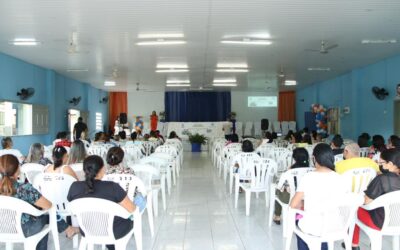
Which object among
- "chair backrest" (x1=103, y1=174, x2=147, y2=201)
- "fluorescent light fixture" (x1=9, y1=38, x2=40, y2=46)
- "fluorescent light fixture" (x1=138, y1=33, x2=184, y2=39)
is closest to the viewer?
"chair backrest" (x1=103, y1=174, x2=147, y2=201)

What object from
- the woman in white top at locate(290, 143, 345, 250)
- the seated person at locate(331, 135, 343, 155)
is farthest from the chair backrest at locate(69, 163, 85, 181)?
the seated person at locate(331, 135, 343, 155)

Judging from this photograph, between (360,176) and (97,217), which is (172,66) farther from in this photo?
(97,217)

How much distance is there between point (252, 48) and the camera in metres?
9.05

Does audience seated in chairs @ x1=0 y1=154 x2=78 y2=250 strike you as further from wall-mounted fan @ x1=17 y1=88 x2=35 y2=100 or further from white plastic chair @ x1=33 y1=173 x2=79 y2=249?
wall-mounted fan @ x1=17 y1=88 x2=35 y2=100

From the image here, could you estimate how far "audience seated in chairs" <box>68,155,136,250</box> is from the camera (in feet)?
9.24

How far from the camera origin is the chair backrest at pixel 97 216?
2.72 metres

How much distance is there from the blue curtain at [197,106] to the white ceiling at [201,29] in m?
9.76

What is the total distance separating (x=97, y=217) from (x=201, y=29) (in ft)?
17.1

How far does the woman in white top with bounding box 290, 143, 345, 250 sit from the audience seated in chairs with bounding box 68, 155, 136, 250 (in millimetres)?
1341

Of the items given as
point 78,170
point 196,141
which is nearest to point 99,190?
point 78,170

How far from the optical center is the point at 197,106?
21891 mm

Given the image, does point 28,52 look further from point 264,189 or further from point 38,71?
point 264,189

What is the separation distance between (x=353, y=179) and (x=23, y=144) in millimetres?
9636

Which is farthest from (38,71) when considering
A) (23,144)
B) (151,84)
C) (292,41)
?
(292,41)
